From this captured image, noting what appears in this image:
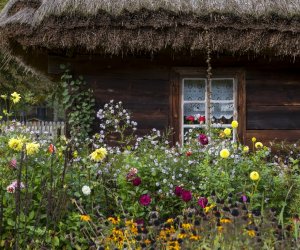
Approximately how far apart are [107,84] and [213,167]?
127 inches

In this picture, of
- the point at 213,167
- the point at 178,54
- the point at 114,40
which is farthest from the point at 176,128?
the point at 213,167

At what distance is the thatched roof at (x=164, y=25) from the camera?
6.48 m

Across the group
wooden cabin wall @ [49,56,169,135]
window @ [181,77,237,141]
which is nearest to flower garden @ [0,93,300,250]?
wooden cabin wall @ [49,56,169,135]

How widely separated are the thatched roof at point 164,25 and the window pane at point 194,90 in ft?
2.57

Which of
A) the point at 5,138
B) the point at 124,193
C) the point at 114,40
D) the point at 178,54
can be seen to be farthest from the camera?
the point at 178,54

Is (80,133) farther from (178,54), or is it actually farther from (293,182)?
(293,182)

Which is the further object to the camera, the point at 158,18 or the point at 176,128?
the point at 176,128

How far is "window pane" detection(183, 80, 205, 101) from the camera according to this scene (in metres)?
7.27

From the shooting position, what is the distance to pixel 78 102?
7.08 meters

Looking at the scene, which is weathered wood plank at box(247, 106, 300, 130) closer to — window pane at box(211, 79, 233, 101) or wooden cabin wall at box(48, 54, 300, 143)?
wooden cabin wall at box(48, 54, 300, 143)

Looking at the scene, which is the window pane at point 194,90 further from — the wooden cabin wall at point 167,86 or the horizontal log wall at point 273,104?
the horizontal log wall at point 273,104

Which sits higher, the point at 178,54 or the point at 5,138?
the point at 178,54

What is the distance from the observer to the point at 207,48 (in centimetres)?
649

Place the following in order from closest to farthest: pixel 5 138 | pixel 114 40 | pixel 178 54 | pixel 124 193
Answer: pixel 124 193 → pixel 5 138 → pixel 114 40 → pixel 178 54
